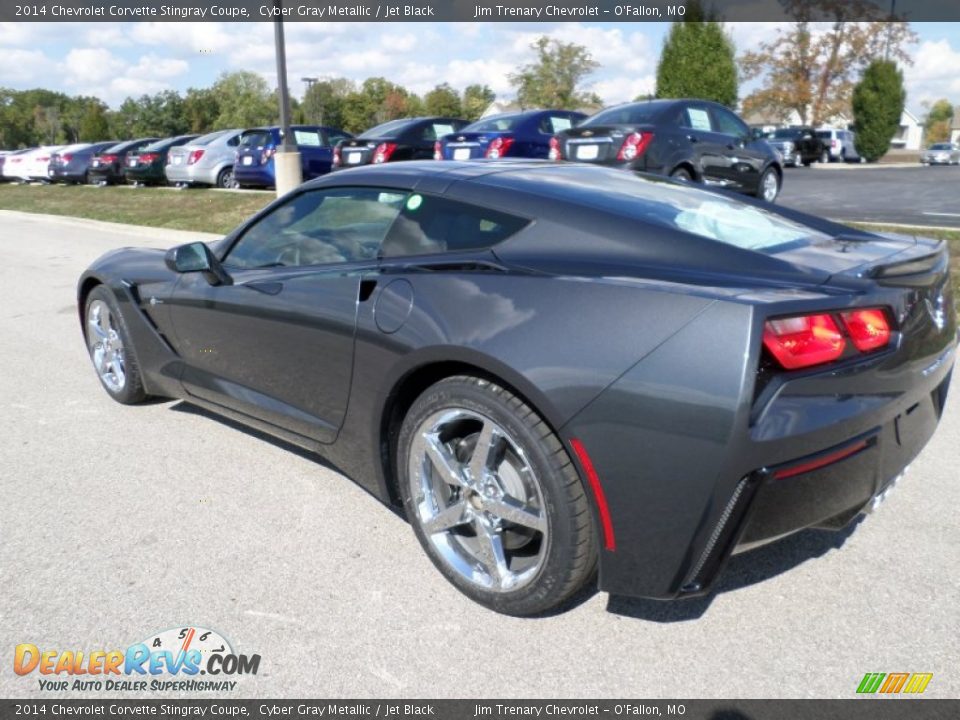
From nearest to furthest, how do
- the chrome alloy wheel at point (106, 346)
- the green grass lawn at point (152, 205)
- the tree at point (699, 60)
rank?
1. the chrome alloy wheel at point (106, 346)
2. the green grass lawn at point (152, 205)
3. the tree at point (699, 60)

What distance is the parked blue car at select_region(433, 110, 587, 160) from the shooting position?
520 inches

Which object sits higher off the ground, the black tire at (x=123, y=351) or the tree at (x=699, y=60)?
the tree at (x=699, y=60)

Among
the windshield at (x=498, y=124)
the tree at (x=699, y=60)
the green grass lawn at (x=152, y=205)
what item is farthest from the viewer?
the tree at (x=699, y=60)

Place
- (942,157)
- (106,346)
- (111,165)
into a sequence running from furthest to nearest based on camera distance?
(942,157) < (111,165) < (106,346)

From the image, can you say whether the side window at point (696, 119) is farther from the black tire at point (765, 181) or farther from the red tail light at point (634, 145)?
the black tire at point (765, 181)

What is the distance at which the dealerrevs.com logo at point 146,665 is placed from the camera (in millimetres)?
2506

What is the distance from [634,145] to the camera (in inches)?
394

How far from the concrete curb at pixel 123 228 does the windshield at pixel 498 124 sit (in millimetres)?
4489

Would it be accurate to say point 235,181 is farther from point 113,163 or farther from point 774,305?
point 774,305

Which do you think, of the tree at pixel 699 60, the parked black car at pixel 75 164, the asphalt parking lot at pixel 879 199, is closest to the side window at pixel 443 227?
the asphalt parking lot at pixel 879 199

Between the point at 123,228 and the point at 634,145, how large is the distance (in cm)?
1029

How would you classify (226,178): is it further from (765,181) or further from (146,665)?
(146,665)

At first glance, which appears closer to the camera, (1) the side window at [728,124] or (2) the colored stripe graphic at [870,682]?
(2) the colored stripe graphic at [870,682]

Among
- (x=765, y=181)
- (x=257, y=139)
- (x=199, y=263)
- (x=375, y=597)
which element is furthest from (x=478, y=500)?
(x=257, y=139)
